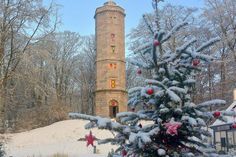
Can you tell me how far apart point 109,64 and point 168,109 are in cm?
3925

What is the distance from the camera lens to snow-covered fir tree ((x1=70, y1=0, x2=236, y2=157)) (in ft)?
13.6

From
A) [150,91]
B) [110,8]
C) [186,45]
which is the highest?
[110,8]

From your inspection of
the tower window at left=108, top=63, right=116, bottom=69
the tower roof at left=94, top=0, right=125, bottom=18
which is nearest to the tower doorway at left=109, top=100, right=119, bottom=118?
the tower window at left=108, top=63, right=116, bottom=69

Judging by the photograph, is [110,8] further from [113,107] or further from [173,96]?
[173,96]

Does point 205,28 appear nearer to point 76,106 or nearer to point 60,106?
point 60,106

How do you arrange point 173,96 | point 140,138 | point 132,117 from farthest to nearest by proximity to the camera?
point 132,117, point 173,96, point 140,138

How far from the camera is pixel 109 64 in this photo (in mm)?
43406

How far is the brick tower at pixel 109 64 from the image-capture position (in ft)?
142

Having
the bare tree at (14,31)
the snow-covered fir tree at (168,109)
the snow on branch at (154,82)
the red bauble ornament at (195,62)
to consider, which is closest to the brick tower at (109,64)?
the bare tree at (14,31)

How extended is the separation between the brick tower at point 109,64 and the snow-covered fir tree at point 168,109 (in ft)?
126

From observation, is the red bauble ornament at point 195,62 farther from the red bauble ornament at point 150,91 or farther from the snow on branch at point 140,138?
the snow on branch at point 140,138

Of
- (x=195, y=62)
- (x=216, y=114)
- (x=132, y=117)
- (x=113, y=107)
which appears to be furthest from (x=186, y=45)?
(x=113, y=107)

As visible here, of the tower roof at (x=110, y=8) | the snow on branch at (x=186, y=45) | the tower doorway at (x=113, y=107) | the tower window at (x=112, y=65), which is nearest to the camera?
the snow on branch at (x=186, y=45)

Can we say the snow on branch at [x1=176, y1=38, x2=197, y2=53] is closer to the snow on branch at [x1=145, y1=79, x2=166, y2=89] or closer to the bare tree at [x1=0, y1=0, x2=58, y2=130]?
the snow on branch at [x1=145, y1=79, x2=166, y2=89]
